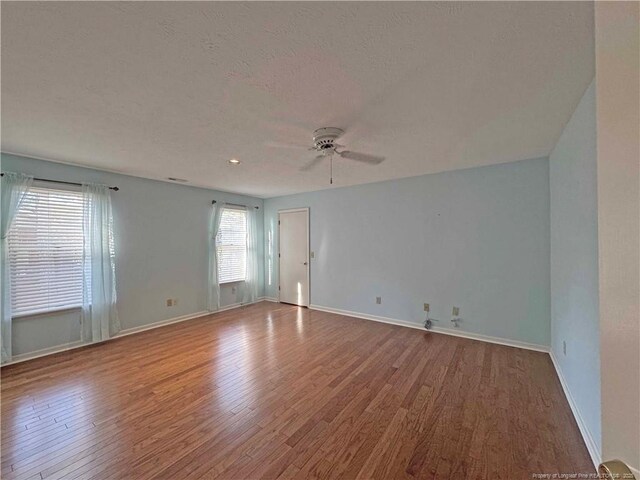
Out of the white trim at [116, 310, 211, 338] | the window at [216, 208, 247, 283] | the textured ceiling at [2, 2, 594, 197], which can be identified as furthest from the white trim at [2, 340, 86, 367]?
the textured ceiling at [2, 2, 594, 197]

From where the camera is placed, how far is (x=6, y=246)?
2.87 meters

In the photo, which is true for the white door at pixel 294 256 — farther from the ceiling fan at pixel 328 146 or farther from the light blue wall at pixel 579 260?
the light blue wall at pixel 579 260

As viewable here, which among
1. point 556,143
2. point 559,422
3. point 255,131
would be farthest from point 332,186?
point 559,422

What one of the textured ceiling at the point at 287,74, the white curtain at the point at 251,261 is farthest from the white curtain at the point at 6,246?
the white curtain at the point at 251,261

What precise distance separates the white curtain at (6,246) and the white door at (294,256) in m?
3.75

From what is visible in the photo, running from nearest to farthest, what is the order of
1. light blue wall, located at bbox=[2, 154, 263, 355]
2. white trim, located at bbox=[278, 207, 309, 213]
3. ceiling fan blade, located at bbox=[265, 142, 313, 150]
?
ceiling fan blade, located at bbox=[265, 142, 313, 150]
light blue wall, located at bbox=[2, 154, 263, 355]
white trim, located at bbox=[278, 207, 309, 213]

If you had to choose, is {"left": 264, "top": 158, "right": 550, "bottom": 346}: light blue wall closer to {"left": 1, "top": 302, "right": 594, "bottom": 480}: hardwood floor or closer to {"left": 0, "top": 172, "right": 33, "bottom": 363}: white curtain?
{"left": 1, "top": 302, "right": 594, "bottom": 480}: hardwood floor

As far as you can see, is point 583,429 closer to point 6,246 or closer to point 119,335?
point 119,335

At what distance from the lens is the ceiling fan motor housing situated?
2.29 m

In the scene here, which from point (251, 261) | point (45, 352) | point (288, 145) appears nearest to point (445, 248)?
point (288, 145)

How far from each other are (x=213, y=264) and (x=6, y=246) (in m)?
2.49

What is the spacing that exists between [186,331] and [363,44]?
4.12 metres

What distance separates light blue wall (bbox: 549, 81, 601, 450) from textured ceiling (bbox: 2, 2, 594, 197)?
0.23 metres

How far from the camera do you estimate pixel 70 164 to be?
3.34 m
